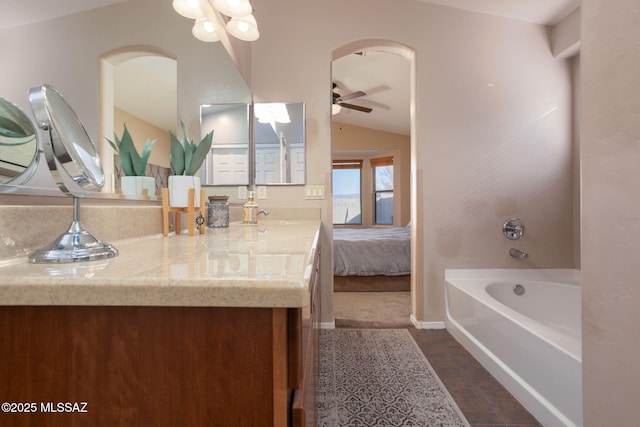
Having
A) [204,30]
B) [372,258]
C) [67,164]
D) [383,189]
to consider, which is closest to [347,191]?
[383,189]

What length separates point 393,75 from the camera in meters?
3.86

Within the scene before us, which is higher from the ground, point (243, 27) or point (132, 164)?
point (243, 27)

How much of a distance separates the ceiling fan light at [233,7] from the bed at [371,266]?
2.35 m

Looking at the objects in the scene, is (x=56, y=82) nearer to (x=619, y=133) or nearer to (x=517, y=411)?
(x=619, y=133)

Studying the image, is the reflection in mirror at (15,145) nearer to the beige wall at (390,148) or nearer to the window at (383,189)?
the beige wall at (390,148)

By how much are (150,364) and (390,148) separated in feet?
19.8

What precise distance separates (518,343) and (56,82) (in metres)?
2.09

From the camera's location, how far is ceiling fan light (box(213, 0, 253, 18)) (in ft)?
5.11

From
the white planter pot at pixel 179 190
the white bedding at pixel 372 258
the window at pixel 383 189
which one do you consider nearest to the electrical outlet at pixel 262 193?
the white planter pot at pixel 179 190

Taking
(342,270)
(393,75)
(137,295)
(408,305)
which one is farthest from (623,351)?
(393,75)

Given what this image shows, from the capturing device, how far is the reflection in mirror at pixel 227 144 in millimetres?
1747

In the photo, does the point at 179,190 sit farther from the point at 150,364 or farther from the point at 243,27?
the point at 243,27

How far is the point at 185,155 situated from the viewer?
1.26m

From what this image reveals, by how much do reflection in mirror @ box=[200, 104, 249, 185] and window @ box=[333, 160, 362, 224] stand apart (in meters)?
4.34
